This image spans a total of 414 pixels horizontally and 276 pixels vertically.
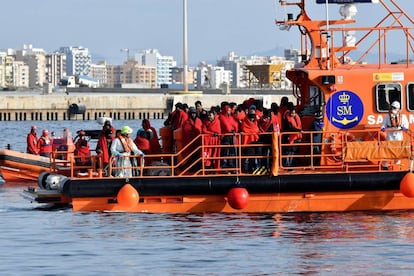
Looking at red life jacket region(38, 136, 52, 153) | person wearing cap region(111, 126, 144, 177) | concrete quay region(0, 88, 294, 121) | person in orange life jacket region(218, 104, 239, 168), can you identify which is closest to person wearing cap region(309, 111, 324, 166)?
person in orange life jacket region(218, 104, 239, 168)

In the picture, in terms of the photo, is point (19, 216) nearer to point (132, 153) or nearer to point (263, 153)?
point (132, 153)

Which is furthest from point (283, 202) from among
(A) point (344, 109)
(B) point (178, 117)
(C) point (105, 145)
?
(C) point (105, 145)

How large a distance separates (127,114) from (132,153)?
215 ft

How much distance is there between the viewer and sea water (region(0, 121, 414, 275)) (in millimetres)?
15508

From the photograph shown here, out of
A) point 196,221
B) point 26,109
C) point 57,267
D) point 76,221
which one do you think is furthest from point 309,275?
point 26,109

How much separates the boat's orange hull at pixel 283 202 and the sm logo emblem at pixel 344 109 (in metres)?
1.28

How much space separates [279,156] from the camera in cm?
1933

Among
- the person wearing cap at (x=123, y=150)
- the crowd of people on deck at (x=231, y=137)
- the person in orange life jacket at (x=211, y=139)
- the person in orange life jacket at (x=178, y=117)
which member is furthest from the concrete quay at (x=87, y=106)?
the person in orange life jacket at (x=211, y=139)

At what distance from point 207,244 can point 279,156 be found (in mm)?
2680

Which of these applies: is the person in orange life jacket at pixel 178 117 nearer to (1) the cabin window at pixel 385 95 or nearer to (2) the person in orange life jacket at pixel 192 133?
(2) the person in orange life jacket at pixel 192 133

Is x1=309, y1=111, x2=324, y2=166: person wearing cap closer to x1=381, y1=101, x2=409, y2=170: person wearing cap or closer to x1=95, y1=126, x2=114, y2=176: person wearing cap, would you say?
x1=381, y1=101, x2=409, y2=170: person wearing cap

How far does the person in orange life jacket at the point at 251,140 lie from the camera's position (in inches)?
777

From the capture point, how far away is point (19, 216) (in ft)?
69.9

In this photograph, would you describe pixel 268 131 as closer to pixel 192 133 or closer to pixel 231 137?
pixel 231 137
